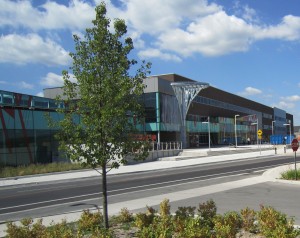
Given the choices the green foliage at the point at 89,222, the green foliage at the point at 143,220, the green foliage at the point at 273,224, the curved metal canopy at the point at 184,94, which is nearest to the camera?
the green foliage at the point at 273,224

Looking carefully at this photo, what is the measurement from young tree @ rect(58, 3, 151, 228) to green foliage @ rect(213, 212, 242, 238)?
1.96 metres

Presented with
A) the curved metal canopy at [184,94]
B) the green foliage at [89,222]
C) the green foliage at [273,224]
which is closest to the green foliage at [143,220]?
the green foliage at [89,222]

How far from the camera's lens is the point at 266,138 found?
123312mm

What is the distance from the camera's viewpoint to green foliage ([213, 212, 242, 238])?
6.32 metres

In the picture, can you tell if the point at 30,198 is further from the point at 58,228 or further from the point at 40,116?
the point at 40,116

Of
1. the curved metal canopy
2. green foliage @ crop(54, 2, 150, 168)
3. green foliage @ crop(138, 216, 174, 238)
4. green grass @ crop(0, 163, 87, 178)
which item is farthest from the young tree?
the curved metal canopy

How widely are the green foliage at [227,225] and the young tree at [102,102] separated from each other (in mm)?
1957

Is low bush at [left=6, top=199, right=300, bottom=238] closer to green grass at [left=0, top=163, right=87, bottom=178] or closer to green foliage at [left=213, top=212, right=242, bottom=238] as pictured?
green foliage at [left=213, top=212, right=242, bottom=238]

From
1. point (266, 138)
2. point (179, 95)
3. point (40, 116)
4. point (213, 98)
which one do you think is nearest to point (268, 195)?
point (40, 116)

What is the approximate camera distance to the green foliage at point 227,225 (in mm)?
6324

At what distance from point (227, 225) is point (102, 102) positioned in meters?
3.16

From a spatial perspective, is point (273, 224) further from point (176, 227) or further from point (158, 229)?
point (158, 229)

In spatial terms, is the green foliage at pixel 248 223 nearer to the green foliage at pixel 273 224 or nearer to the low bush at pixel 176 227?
the low bush at pixel 176 227

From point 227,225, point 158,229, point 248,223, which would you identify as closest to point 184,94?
point 248,223
